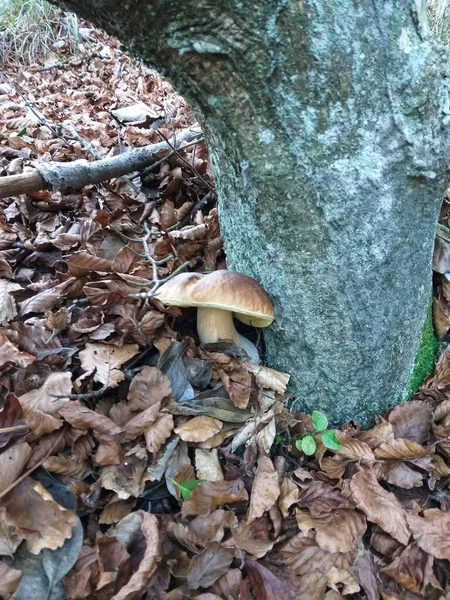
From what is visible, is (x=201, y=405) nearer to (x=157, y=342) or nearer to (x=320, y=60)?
(x=157, y=342)

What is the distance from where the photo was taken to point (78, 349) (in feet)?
5.68

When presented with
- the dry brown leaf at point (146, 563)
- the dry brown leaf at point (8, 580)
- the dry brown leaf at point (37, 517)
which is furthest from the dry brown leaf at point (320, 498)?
the dry brown leaf at point (8, 580)

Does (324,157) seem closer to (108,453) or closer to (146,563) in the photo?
(108,453)

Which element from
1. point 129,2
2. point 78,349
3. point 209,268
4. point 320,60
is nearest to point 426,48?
point 320,60

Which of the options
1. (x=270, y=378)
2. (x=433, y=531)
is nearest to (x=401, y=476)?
(x=433, y=531)

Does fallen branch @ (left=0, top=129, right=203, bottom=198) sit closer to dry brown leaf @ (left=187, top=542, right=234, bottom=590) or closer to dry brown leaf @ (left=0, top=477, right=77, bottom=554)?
dry brown leaf @ (left=0, top=477, right=77, bottom=554)

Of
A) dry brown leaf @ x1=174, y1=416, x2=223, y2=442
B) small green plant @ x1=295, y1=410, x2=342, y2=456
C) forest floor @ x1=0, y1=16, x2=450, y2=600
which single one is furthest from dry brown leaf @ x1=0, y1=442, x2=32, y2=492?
small green plant @ x1=295, y1=410, x2=342, y2=456

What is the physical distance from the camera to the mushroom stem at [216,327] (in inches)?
67.6

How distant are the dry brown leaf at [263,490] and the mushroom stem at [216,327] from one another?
0.42 m

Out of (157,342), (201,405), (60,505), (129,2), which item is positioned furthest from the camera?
(157,342)

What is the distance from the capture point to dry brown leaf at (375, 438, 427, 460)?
1.63 m

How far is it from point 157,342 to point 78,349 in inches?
12.4

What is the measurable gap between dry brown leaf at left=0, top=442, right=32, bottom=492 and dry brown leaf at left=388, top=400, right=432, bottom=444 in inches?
53.9

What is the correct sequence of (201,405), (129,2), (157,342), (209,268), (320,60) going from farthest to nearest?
(209,268), (157,342), (201,405), (320,60), (129,2)
